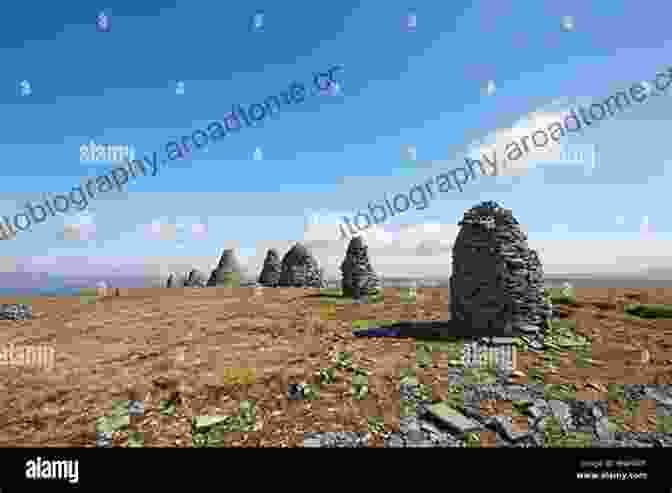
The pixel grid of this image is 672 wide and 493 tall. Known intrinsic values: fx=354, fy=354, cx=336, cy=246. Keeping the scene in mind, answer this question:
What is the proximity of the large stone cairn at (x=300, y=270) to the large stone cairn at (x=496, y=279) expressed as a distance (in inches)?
1142

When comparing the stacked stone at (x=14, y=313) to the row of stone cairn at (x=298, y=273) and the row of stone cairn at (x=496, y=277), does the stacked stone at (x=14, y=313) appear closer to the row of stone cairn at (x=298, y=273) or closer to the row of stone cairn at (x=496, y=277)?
the row of stone cairn at (x=298, y=273)

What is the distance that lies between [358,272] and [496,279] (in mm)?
15401

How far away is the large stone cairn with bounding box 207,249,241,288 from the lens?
2036 inches

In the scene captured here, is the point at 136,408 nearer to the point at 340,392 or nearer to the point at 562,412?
the point at 340,392

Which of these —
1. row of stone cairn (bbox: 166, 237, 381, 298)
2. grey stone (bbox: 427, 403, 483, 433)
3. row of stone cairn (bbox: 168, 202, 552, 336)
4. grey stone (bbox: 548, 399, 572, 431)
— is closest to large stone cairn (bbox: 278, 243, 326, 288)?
row of stone cairn (bbox: 166, 237, 381, 298)

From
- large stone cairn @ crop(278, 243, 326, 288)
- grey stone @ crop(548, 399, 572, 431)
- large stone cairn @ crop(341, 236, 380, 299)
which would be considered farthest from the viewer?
large stone cairn @ crop(278, 243, 326, 288)

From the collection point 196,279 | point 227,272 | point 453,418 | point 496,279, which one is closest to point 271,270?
point 227,272

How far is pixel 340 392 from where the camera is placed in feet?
29.3

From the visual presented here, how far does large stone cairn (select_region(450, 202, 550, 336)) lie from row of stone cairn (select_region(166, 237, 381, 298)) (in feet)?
45.5

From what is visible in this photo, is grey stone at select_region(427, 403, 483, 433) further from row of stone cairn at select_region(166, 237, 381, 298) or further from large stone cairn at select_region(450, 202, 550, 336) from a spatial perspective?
row of stone cairn at select_region(166, 237, 381, 298)

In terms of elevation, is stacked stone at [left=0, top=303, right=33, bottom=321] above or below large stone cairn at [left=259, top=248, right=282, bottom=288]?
below
